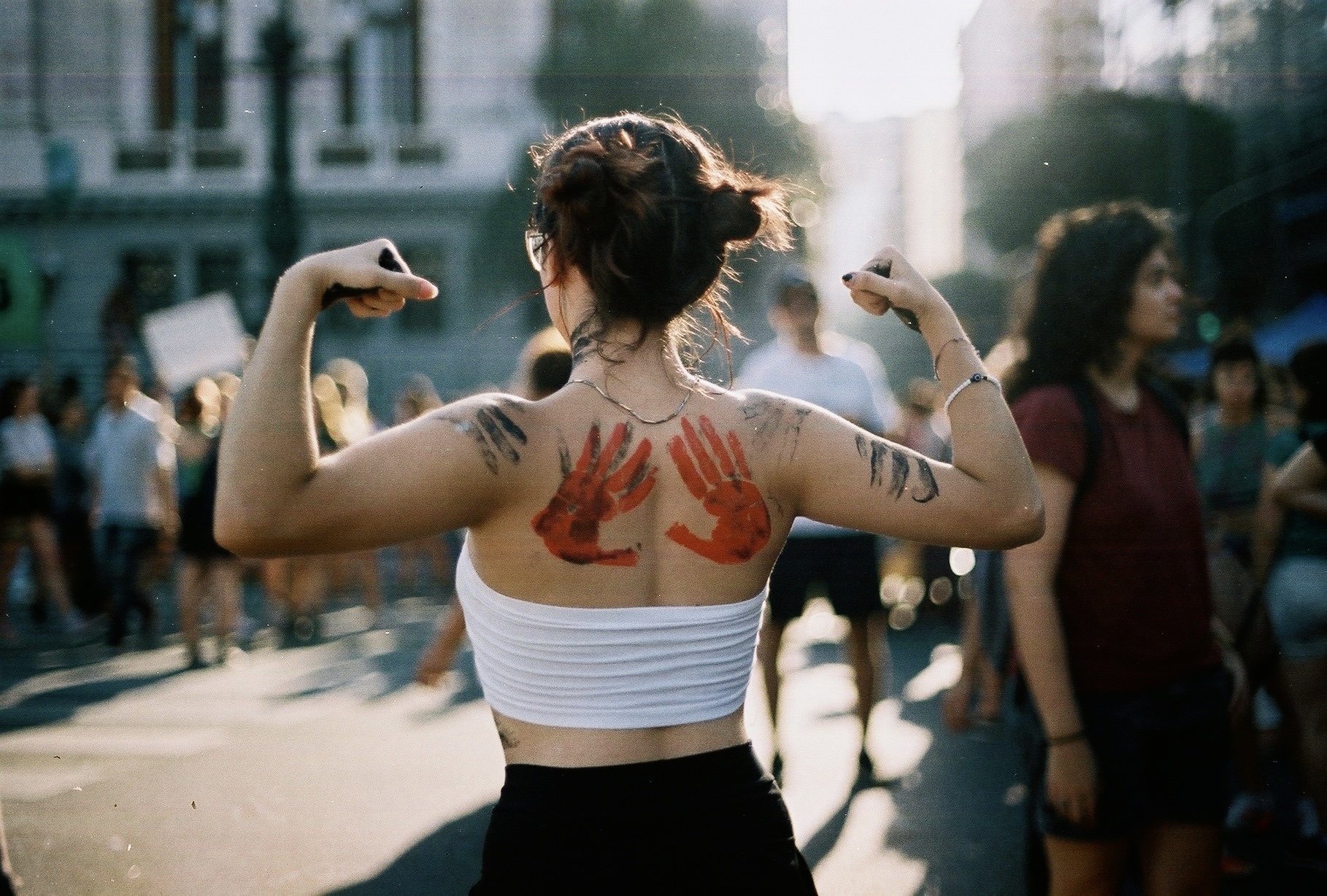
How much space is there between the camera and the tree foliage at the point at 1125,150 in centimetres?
643

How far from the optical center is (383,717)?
523cm

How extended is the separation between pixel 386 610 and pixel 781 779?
20.5 ft

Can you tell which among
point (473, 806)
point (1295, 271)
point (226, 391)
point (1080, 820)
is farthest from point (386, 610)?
point (1295, 271)

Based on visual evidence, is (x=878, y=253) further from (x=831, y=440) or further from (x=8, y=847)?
(x=8, y=847)

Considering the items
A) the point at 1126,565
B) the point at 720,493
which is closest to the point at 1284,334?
the point at 1126,565

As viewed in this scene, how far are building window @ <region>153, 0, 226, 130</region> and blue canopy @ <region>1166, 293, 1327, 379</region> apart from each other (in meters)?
6.43

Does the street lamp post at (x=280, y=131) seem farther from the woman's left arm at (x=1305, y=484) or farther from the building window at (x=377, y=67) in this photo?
the woman's left arm at (x=1305, y=484)

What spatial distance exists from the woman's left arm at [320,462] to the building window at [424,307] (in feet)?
42.7

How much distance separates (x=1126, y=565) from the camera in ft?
6.43

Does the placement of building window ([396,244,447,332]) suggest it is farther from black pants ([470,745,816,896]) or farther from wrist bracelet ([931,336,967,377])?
black pants ([470,745,816,896])

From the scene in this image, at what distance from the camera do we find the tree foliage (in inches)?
253

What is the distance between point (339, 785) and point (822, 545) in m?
2.00

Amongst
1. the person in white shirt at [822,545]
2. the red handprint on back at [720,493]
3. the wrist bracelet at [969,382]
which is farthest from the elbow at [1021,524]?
the person in white shirt at [822,545]

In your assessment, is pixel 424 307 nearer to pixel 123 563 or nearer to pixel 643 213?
pixel 123 563
